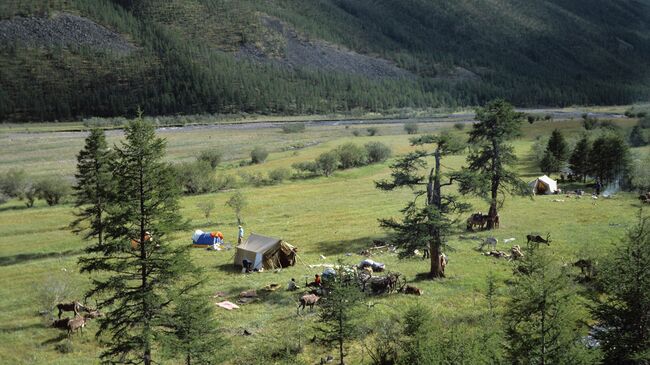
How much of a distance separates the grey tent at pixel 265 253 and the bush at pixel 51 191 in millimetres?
36877

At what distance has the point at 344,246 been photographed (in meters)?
38.0

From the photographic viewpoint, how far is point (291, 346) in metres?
22.3

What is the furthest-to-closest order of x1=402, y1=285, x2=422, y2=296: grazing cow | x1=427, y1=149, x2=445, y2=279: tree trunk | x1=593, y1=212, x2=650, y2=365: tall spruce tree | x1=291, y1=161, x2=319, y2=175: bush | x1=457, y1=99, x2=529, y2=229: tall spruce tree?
x1=291, y1=161, x2=319, y2=175: bush, x1=457, y1=99, x2=529, y2=229: tall spruce tree, x1=427, y1=149, x2=445, y2=279: tree trunk, x1=402, y1=285, x2=422, y2=296: grazing cow, x1=593, y1=212, x2=650, y2=365: tall spruce tree

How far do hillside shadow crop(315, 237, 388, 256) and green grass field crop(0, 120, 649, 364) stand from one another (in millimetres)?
107

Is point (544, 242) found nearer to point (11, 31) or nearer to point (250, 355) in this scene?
point (250, 355)

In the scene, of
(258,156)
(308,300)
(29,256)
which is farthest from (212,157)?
(308,300)

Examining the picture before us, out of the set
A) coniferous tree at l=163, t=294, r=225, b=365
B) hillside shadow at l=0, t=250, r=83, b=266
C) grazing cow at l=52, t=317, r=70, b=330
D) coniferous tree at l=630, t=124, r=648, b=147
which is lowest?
hillside shadow at l=0, t=250, r=83, b=266

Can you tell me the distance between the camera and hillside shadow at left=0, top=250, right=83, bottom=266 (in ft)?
124

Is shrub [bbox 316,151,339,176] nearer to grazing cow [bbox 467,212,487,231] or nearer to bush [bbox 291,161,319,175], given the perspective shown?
bush [bbox 291,161,319,175]

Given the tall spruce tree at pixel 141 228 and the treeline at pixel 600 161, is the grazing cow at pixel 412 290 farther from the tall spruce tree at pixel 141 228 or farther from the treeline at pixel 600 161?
the treeline at pixel 600 161

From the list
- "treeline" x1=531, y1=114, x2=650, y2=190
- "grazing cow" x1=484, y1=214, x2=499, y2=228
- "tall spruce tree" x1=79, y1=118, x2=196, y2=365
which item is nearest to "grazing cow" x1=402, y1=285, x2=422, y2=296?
"tall spruce tree" x1=79, y1=118, x2=196, y2=365

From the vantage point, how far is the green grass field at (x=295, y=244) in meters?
24.0

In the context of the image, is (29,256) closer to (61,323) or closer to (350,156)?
(61,323)

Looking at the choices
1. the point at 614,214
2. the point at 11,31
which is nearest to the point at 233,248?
the point at 614,214
